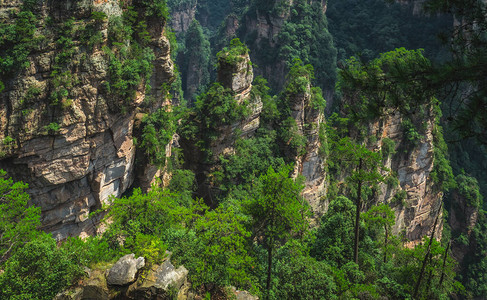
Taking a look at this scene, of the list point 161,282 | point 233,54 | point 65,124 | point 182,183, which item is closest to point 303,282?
point 161,282

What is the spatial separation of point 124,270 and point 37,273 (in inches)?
108

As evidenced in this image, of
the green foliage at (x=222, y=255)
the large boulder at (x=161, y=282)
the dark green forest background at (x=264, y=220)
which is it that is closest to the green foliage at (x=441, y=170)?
the dark green forest background at (x=264, y=220)

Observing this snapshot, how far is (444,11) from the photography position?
873 centimetres

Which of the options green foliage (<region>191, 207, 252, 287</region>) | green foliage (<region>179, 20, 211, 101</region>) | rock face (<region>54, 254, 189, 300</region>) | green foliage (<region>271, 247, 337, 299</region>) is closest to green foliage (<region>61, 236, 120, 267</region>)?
rock face (<region>54, 254, 189, 300</region>)

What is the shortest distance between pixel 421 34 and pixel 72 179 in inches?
2518

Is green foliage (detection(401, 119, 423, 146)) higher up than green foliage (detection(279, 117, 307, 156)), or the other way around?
green foliage (detection(401, 119, 423, 146))

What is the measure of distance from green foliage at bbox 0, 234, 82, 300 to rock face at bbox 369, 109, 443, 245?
94.6 feet

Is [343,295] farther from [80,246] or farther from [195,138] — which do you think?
[195,138]

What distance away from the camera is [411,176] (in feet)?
135

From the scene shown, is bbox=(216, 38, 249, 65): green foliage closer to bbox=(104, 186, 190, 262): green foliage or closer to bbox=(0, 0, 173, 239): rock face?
bbox=(0, 0, 173, 239): rock face

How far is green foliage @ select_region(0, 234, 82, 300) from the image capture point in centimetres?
1209

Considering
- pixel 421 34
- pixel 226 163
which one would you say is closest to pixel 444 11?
pixel 226 163

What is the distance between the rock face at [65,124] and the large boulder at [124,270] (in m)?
10.5

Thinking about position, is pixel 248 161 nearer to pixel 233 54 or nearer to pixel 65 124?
pixel 233 54
